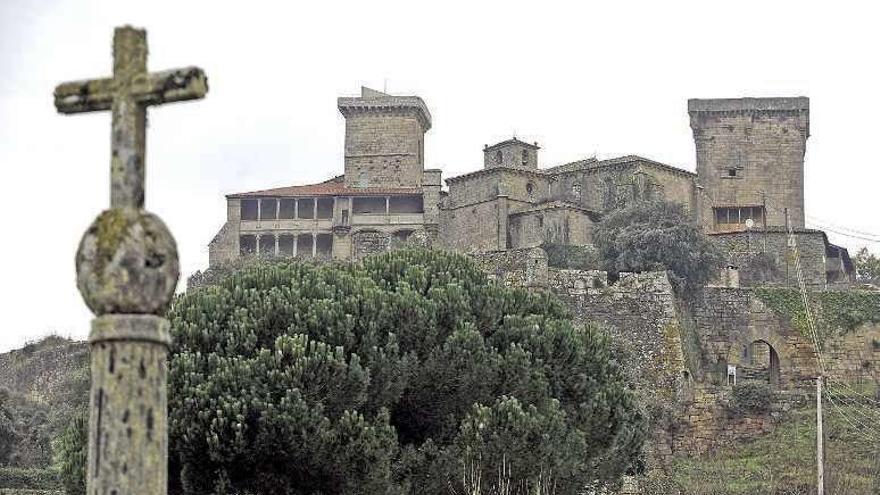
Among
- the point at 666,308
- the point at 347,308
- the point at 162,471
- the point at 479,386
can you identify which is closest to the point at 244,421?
the point at 347,308

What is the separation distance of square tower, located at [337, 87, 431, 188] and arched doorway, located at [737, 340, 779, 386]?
26.1m

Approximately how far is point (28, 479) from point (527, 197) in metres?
32.2

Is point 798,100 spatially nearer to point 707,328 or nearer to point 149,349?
point 707,328

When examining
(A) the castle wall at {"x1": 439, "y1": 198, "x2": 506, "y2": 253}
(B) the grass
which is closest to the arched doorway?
(B) the grass

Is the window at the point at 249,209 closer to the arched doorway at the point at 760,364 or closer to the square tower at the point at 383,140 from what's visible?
the square tower at the point at 383,140

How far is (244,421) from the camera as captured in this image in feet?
67.6

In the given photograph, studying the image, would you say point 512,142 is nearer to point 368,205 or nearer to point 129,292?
point 368,205

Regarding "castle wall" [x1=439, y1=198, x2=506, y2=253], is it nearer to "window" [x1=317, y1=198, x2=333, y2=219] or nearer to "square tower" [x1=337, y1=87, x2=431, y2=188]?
"window" [x1=317, y1=198, x2=333, y2=219]

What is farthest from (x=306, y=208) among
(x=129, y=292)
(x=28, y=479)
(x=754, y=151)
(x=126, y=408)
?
(x=126, y=408)

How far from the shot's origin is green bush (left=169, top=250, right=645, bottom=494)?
20.8 meters

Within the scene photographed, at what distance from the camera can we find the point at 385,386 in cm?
2245

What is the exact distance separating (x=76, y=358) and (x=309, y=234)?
15173 millimetres

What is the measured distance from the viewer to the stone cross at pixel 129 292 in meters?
7.46

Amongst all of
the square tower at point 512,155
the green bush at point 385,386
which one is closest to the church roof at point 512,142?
the square tower at point 512,155
